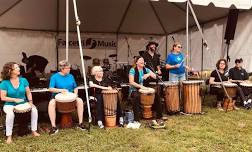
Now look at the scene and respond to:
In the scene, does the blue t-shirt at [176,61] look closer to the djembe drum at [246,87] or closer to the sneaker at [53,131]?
the djembe drum at [246,87]

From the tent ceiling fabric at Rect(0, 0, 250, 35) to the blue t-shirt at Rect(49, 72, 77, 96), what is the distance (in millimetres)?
4257

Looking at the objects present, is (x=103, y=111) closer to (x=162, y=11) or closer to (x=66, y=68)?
(x=66, y=68)

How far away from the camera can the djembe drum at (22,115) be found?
16.0ft

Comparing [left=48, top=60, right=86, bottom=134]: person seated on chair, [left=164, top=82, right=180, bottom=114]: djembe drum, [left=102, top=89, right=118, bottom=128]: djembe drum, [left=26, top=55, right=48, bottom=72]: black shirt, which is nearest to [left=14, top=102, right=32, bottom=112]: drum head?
[left=48, top=60, right=86, bottom=134]: person seated on chair

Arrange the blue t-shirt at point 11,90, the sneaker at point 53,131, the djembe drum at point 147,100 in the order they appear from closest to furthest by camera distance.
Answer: the blue t-shirt at point 11,90
the sneaker at point 53,131
the djembe drum at point 147,100

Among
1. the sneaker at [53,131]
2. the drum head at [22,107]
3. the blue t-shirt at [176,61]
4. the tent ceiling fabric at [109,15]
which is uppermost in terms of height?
the tent ceiling fabric at [109,15]

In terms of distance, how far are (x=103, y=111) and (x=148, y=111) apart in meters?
0.96

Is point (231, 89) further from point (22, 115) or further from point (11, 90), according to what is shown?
point (11, 90)

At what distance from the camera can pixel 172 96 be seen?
257 inches

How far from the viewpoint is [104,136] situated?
5.03 meters

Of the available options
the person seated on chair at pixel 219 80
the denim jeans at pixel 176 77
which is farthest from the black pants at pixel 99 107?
the person seated on chair at pixel 219 80

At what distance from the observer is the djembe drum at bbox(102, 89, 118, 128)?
18.6 feet

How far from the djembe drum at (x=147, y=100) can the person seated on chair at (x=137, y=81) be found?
11cm

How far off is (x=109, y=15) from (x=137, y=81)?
504 centimetres
